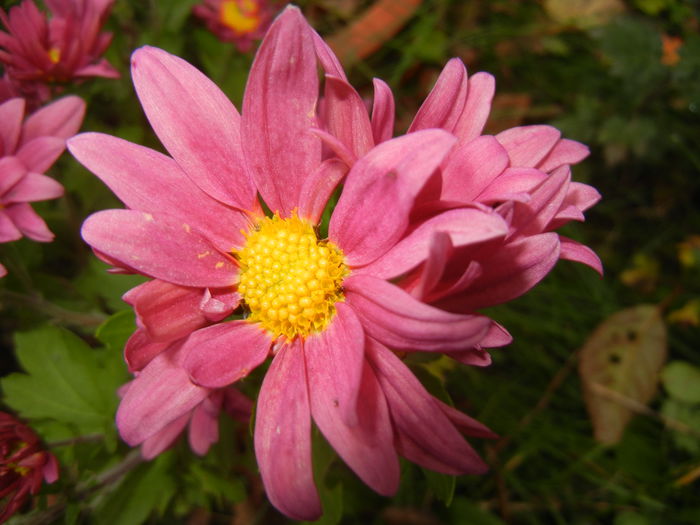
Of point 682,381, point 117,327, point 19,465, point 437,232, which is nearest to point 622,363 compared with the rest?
point 682,381

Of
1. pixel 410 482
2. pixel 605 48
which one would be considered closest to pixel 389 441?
pixel 410 482

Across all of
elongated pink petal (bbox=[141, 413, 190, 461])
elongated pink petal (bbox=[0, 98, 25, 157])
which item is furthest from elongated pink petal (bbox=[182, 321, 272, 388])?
elongated pink petal (bbox=[0, 98, 25, 157])

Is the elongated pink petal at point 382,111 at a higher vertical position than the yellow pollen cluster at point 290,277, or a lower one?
higher

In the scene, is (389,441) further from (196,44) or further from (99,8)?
(196,44)

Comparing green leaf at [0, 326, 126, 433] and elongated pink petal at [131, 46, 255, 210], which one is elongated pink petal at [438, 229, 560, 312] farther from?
green leaf at [0, 326, 126, 433]

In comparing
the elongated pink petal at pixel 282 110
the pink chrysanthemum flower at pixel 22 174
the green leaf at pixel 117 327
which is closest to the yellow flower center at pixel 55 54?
the pink chrysanthemum flower at pixel 22 174

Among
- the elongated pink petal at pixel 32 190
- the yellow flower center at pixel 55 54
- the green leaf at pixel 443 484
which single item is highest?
the yellow flower center at pixel 55 54

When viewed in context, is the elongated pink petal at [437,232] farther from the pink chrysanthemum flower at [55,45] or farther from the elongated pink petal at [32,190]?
the pink chrysanthemum flower at [55,45]
